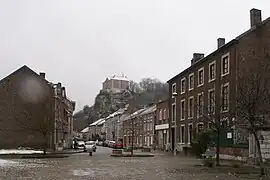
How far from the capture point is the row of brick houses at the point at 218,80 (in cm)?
3756

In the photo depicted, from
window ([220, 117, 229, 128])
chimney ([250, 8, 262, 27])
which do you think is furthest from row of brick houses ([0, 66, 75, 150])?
chimney ([250, 8, 262, 27])

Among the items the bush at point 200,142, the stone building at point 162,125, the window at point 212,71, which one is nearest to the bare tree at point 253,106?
the bush at point 200,142

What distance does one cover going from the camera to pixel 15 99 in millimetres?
57062

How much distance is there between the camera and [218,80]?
43.1 m

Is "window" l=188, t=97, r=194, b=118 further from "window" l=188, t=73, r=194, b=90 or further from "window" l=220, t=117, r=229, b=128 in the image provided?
"window" l=220, t=117, r=229, b=128

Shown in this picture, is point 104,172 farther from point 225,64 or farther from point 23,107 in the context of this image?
point 23,107

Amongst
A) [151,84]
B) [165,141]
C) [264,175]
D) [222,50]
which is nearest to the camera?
[264,175]

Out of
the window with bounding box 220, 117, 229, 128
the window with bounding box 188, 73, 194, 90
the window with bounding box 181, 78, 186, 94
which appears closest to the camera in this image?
the window with bounding box 220, 117, 229, 128

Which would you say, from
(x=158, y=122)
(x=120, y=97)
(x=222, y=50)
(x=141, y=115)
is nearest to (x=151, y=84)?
(x=120, y=97)

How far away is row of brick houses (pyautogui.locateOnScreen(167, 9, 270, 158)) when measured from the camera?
37562 mm

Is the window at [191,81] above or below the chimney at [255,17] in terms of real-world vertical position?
below

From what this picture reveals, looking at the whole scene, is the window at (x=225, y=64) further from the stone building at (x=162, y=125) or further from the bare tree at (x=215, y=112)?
the stone building at (x=162, y=125)

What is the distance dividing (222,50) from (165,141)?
83.2 ft

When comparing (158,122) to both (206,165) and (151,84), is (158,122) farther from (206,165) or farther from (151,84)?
(151,84)
